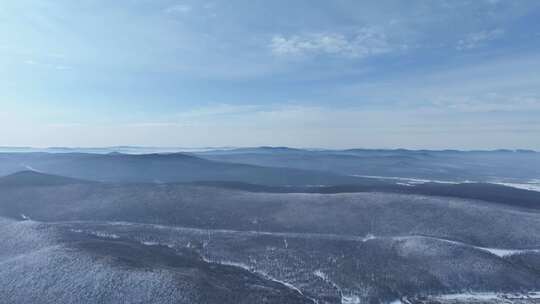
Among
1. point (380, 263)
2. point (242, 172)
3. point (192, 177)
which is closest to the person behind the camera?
point (380, 263)

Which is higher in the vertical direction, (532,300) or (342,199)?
(342,199)

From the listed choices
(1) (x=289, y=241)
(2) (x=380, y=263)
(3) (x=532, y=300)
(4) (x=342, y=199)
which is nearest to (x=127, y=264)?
(1) (x=289, y=241)

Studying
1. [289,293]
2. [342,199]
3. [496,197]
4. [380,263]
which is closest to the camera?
[289,293]

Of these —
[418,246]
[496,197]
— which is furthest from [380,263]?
[496,197]

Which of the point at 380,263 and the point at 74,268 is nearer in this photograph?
the point at 74,268

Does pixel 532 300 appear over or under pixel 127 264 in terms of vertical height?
under

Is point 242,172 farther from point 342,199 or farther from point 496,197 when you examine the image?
point 496,197

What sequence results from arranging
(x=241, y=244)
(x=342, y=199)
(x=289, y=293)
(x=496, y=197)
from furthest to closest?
(x=496, y=197) → (x=342, y=199) → (x=241, y=244) → (x=289, y=293)

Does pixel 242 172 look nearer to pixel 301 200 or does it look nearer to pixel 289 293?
pixel 301 200

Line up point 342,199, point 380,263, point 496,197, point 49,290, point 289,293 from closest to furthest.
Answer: point 49,290
point 289,293
point 380,263
point 342,199
point 496,197
